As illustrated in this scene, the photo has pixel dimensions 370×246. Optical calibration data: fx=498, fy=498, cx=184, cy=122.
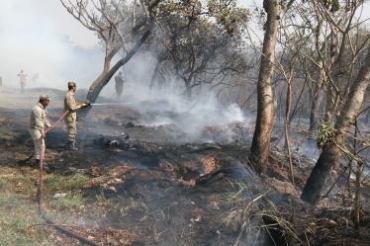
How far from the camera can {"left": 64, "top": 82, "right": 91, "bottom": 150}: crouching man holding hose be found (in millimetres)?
10727

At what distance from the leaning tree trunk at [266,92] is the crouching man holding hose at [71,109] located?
11.9 ft

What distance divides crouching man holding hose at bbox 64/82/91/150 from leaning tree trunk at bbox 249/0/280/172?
363 centimetres

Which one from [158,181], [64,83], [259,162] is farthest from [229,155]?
[64,83]

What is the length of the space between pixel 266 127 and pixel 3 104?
48.5 feet

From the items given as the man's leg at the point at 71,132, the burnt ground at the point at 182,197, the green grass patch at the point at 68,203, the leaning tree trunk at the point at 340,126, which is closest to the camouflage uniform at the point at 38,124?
the burnt ground at the point at 182,197

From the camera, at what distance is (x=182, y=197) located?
818 centimetres

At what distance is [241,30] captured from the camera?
2744cm

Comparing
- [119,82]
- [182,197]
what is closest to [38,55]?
[119,82]

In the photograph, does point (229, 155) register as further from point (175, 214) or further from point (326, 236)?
point (326, 236)

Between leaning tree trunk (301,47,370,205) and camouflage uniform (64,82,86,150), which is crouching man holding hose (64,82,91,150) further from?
leaning tree trunk (301,47,370,205)

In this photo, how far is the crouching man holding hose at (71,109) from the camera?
422 inches

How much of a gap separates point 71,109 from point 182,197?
12.8 feet

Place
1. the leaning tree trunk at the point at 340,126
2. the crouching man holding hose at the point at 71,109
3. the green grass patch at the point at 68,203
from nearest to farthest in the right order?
1. the leaning tree trunk at the point at 340,126
2. the green grass patch at the point at 68,203
3. the crouching man holding hose at the point at 71,109

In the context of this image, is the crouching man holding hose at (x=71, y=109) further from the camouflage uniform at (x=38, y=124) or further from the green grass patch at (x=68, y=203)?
the green grass patch at (x=68, y=203)
